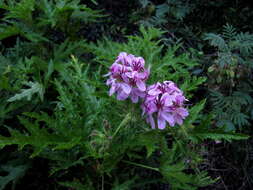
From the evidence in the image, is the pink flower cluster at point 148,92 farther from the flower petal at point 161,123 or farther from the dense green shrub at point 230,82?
the dense green shrub at point 230,82

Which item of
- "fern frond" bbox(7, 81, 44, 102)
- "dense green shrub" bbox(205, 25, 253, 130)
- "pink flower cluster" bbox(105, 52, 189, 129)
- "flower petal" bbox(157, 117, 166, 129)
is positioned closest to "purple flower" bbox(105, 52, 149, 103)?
"pink flower cluster" bbox(105, 52, 189, 129)

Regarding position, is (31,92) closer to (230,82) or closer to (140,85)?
(140,85)

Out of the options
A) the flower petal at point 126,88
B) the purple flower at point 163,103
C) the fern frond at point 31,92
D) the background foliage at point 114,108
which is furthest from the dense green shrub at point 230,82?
the fern frond at point 31,92

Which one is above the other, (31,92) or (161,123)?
(31,92)

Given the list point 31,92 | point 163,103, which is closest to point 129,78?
point 163,103

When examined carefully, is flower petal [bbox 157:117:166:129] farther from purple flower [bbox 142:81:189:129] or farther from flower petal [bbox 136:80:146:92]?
flower petal [bbox 136:80:146:92]

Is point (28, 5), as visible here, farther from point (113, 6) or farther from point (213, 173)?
point (213, 173)

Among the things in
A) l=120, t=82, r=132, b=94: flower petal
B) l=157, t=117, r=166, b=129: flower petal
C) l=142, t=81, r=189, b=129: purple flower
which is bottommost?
l=157, t=117, r=166, b=129: flower petal
